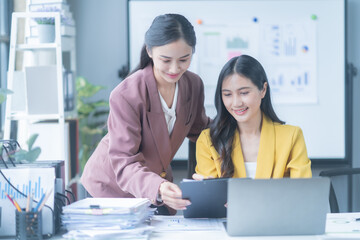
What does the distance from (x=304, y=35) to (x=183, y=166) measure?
116cm

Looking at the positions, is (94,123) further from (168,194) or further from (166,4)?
(168,194)

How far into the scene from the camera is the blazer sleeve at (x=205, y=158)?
1.97m

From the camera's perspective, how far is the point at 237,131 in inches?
79.0

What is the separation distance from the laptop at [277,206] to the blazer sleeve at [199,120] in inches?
28.9

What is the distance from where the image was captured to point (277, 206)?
136 cm

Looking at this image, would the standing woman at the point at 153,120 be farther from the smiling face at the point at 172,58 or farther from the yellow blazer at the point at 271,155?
the yellow blazer at the point at 271,155

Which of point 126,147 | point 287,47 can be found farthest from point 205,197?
point 287,47

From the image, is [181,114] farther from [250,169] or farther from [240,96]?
[250,169]

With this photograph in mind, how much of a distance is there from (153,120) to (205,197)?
0.46 meters

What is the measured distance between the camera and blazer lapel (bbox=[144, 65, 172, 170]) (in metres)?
1.87

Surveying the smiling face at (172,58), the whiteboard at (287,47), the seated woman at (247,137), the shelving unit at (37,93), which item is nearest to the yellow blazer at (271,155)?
the seated woman at (247,137)

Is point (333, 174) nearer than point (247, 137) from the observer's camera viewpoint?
No

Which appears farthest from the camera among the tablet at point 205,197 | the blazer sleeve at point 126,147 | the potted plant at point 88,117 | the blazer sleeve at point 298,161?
the potted plant at point 88,117

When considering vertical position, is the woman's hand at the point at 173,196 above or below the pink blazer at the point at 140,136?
below
